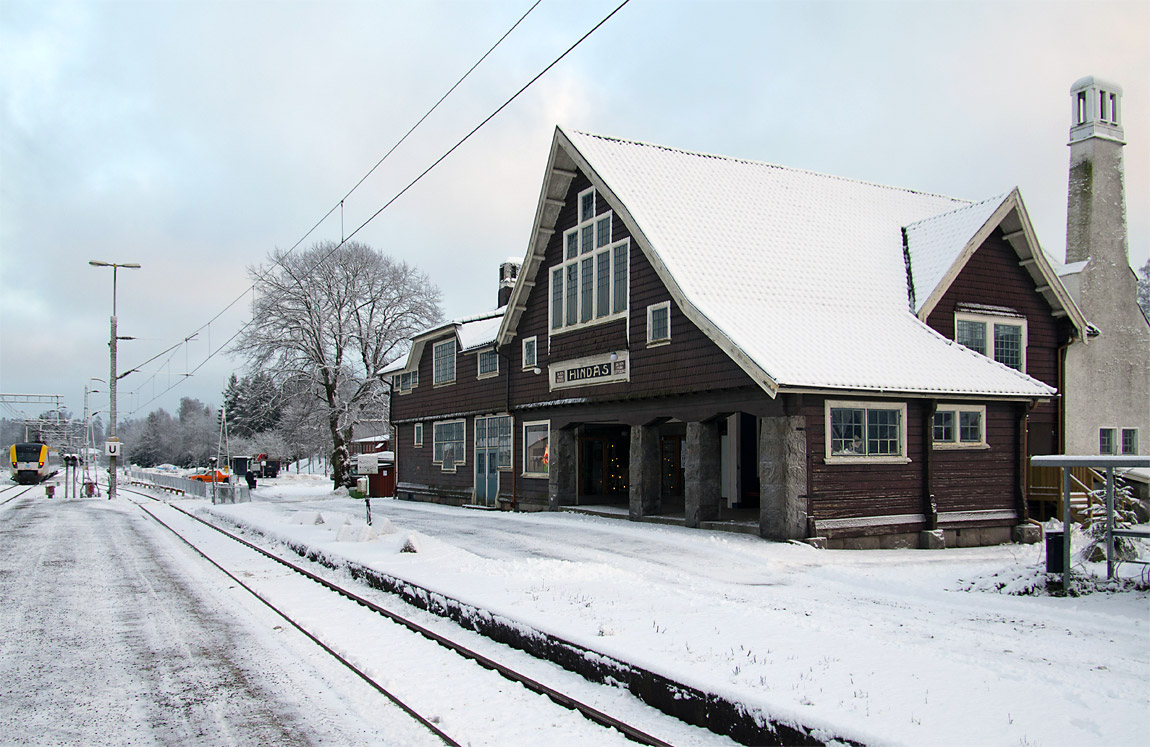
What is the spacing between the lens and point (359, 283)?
4691 cm

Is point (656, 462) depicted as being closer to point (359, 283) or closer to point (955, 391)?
point (955, 391)

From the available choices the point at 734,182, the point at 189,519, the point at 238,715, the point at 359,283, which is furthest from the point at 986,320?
the point at 359,283

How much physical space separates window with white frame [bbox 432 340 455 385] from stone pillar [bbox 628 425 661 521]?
12916 mm

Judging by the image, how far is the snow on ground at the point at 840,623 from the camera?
6016 mm

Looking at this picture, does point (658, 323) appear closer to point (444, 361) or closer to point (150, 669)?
point (150, 669)

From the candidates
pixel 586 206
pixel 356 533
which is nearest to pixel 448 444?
pixel 586 206

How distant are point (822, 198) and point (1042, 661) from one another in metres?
19.1

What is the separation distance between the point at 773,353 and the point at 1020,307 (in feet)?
32.8

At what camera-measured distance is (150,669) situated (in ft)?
27.0

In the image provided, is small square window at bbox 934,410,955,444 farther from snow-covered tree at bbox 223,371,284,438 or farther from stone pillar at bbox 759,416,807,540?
snow-covered tree at bbox 223,371,284,438

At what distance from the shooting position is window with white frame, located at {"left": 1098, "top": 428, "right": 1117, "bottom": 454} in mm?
24047

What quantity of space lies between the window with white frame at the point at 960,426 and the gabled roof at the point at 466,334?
1455cm

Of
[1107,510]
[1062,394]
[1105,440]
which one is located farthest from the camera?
[1105,440]

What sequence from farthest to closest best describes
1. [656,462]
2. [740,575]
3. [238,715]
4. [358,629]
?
1. [656,462]
2. [740,575]
3. [358,629]
4. [238,715]
